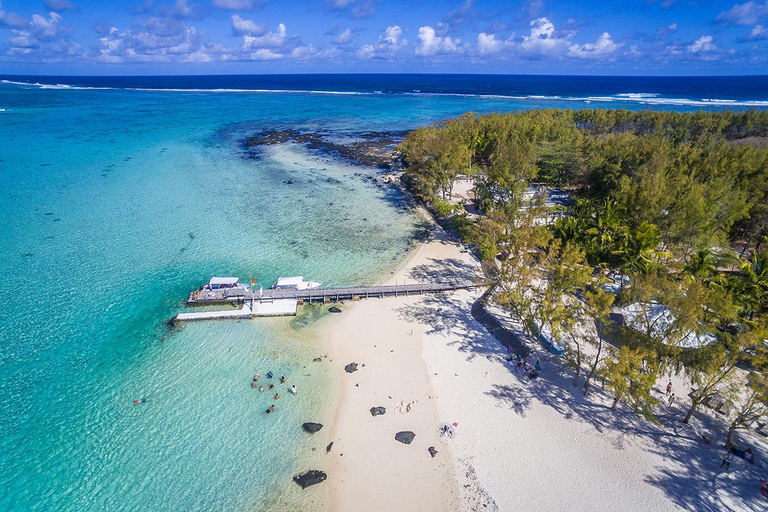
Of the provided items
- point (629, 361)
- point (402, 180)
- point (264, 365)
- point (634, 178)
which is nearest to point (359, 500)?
point (264, 365)

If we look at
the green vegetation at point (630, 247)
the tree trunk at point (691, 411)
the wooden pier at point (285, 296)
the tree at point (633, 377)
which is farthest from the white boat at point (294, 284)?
the tree trunk at point (691, 411)

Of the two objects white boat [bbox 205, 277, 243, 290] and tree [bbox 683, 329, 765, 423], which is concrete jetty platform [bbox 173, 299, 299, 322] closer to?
white boat [bbox 205, 277, 243, 290]

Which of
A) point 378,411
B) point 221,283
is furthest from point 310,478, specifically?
point 221,283

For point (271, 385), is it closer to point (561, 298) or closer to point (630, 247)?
point (561, 298)

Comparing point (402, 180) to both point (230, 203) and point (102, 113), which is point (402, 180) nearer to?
point (230, 203)

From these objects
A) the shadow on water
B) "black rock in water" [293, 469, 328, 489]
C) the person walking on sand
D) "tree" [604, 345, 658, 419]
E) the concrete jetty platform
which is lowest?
"black rock in water" [293, 469, 328, 489]

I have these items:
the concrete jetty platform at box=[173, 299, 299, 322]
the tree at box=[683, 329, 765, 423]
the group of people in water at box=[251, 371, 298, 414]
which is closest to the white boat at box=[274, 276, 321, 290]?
the concrete jetty platform at box=[173, 299, 299, 322]

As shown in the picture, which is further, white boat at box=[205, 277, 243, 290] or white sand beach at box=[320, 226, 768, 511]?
white boat at box=[205, 277, 243, 290]
